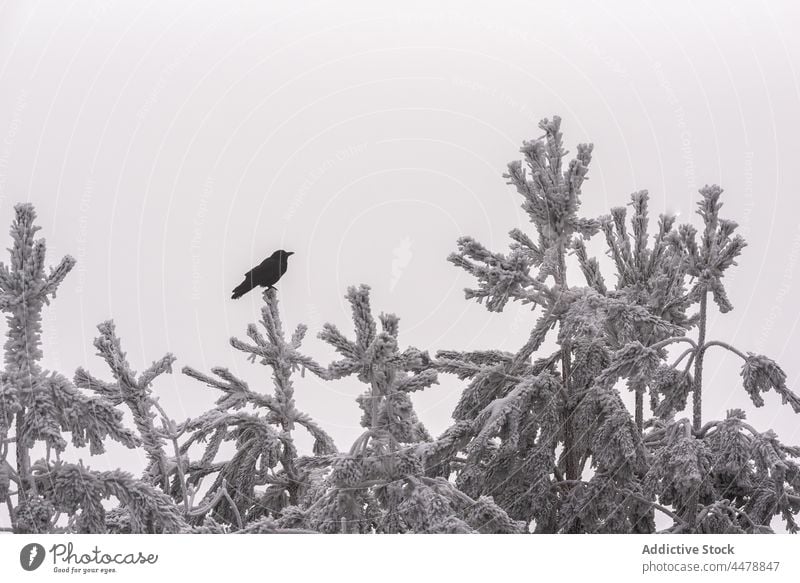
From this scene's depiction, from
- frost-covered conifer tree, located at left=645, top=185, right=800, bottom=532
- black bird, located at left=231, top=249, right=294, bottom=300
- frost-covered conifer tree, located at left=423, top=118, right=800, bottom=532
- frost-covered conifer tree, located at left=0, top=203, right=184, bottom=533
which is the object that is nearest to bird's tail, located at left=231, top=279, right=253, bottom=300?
black bird, located at left=231, top=249, right=294, bottom=300

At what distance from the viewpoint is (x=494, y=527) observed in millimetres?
2971

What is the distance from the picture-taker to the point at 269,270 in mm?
3584

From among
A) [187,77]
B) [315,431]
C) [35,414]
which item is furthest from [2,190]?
[315,431]

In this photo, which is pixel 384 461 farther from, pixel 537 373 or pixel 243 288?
pixel 243 288

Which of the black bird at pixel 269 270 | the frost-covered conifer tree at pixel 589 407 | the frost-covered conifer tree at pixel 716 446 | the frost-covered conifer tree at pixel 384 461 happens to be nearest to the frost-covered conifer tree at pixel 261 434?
the black bird at pixel 269 270

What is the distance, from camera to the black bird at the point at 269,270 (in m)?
3.58

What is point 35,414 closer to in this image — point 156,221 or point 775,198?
point 156,221

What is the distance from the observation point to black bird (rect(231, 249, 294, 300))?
358 centimetres

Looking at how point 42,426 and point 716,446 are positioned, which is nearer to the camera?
point 42,426
